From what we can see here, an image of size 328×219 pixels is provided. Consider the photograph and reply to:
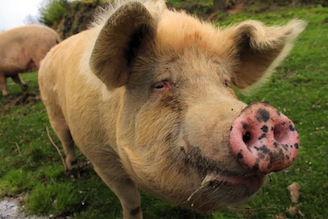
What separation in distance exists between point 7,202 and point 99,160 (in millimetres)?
2167

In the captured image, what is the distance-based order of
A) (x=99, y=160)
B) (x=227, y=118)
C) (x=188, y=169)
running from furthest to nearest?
(x=99, y=160) < (x=188, y=169) < (x=227, y=118)

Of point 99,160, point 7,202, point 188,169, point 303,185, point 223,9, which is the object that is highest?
point 188,169

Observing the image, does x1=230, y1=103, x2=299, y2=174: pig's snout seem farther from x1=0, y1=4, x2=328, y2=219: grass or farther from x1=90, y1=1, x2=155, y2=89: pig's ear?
x1=90, y1=1, x2=155, y2=89: pig's ear

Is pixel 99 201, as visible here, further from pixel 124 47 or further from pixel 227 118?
pixel 227 118

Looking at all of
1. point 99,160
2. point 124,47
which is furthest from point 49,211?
point 124,47

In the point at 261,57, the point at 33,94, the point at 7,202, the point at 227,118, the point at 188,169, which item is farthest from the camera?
the point at 33,94

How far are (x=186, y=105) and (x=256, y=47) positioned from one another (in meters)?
0.98

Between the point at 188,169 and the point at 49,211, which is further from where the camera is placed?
the point at 49,211

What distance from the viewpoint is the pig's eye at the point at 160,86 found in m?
2.45

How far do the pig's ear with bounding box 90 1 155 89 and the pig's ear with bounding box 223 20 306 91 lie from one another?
0.64 metres

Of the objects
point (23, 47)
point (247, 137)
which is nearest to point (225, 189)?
point (247, 137)

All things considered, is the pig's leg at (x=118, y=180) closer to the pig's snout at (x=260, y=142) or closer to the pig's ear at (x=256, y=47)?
the pig's ear at (x=256, y=47)

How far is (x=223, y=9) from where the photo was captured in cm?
1923

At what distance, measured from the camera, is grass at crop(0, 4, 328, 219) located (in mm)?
4309
